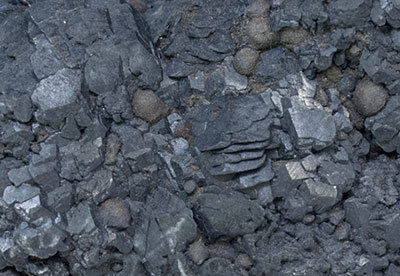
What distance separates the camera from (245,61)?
17.9 ft

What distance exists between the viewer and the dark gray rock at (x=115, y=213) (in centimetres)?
498

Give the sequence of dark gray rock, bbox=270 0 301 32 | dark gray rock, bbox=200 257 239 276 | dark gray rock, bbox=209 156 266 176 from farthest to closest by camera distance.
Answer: dark gray rock, bbox=270 0 301 32, dark gray rock, bbox=209 156 266 176, dark gray rock, bbox=200 257 239 276

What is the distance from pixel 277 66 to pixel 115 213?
6.60 ft

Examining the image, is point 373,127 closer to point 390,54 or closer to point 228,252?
point 390,54

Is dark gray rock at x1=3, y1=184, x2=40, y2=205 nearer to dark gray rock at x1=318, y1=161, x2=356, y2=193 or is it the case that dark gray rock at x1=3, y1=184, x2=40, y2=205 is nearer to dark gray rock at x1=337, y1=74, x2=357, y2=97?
dark gray rock at x1=318, y1=161, x2=356, y2=193

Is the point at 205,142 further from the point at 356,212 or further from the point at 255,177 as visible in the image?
the point at 356,212

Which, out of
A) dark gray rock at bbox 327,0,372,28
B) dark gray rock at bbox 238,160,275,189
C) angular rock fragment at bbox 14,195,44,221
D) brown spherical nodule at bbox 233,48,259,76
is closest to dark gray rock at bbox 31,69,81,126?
angular rock fragment at bbox 14,195,44,221

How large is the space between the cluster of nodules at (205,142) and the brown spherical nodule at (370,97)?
0.04ft

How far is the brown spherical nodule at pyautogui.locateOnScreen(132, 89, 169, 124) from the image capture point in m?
5.34

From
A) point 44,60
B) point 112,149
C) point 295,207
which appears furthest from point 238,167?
point 44,60

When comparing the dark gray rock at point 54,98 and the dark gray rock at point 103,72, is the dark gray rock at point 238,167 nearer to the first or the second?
the dark gray rock at point 103,72

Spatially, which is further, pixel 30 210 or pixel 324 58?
pixel 324 58

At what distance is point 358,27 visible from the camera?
526 cm

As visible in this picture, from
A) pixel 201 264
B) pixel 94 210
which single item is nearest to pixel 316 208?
pixel 201 264
